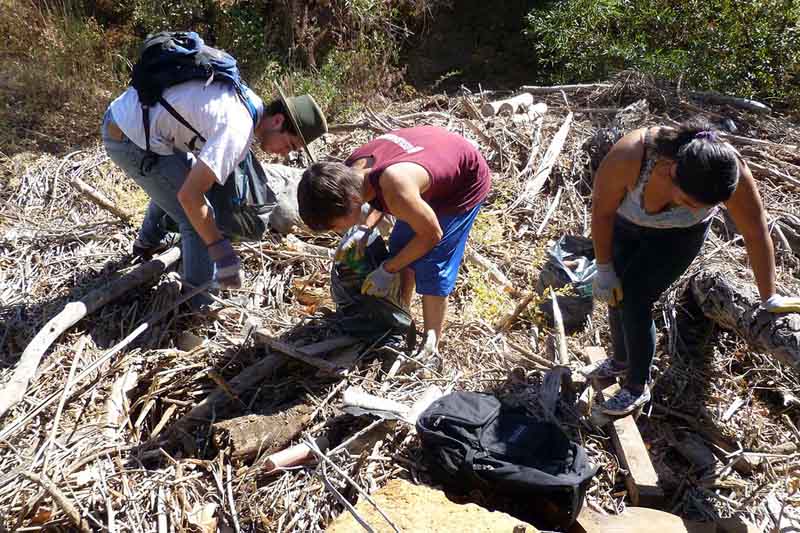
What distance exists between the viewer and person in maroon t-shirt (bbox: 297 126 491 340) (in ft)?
8.96

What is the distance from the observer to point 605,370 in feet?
11.0

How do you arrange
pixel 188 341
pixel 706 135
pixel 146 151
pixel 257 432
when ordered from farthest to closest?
1. pixel 188 341
2. pixel 146 151
3. pixel 257 432
4. pixel 706 135

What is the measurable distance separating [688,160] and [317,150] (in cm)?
363

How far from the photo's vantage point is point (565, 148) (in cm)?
536

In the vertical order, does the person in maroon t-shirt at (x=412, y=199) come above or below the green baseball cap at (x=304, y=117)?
below

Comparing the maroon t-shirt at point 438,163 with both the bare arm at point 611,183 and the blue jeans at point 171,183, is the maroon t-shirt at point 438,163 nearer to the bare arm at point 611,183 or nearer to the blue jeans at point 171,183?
the bare arm at point 611,183

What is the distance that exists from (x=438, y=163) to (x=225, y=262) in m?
1.11

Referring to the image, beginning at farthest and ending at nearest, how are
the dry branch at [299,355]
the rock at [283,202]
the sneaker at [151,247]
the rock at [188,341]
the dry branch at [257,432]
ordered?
the rock at [283,202], the sneaker at [151,247], the rock at [188,341], the dry branch at [299,355], the dry branch at [257,432]

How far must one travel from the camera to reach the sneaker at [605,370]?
3344 millimetres

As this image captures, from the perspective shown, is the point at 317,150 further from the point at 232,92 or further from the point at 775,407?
the point at 775,407

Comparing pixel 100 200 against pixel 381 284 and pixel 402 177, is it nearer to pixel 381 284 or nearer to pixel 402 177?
pixel 381 284

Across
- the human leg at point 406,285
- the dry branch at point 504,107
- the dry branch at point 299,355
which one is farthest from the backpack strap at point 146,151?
the dry branch at point 504,107

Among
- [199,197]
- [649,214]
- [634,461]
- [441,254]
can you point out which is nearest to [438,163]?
[441,254]

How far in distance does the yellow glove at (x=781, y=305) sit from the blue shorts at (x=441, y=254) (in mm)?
1358
